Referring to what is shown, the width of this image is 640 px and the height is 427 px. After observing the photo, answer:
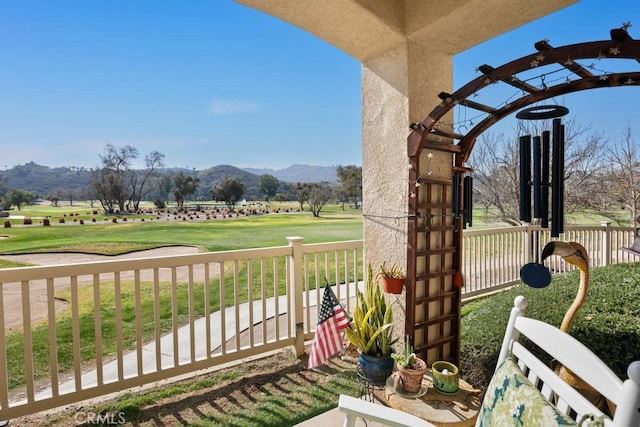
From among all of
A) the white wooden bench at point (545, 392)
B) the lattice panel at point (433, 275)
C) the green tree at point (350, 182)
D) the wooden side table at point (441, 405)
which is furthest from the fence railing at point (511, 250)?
the white wooden bench at point (545, 392)

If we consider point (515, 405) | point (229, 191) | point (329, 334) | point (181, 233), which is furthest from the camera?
point (229, 191)

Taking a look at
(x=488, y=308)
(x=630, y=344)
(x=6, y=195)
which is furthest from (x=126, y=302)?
(x=630, y=344)

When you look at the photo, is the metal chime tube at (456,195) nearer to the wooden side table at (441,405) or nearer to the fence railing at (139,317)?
the fence railing at (139,317)

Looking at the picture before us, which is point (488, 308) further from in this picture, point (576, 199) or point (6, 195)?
point (576, 199)

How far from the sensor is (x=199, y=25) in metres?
5.23

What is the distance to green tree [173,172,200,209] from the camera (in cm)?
441

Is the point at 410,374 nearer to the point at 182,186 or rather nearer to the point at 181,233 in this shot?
the point at 181,233

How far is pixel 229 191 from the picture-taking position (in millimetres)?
4742

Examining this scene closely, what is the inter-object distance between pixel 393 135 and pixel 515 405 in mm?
1822

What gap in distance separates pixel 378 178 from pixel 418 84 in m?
0.70

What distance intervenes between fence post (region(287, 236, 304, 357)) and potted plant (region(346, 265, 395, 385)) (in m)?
0.81

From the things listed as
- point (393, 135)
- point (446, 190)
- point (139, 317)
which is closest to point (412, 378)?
point (446, 190)

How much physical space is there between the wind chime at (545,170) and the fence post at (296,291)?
5.56 ft

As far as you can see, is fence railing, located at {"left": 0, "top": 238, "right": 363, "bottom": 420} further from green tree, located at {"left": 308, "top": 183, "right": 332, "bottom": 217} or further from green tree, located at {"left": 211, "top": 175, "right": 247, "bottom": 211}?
green tree, located at {"left": 308, "top": 183, "right": 332, "bottom": 217}
